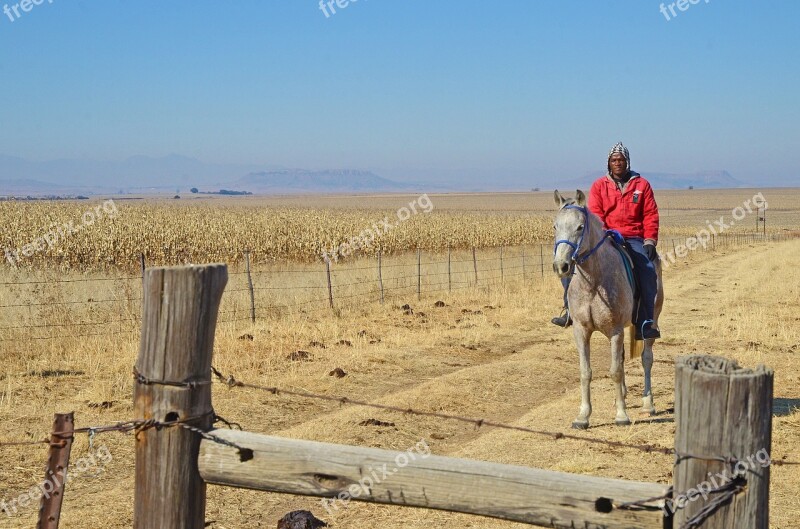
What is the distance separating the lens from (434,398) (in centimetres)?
978

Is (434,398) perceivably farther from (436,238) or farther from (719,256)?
(719,256)

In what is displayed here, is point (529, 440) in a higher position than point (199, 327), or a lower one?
lower

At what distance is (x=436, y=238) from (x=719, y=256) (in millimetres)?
13175

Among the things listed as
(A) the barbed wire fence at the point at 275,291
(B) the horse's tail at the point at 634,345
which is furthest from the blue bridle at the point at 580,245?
(A) the barbed wire fence at the point at 275,291

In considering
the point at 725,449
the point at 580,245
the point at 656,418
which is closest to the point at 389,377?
the point at 656,418

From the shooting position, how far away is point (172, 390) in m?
3.14

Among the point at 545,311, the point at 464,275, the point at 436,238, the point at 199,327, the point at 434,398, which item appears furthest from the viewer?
the point at 436,238

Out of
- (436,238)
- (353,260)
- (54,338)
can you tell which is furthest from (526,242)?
(54,338)

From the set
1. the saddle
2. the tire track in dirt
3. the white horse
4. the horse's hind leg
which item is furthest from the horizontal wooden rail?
the saddle

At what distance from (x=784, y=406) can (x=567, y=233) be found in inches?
142

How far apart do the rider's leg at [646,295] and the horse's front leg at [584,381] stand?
2.04 ft

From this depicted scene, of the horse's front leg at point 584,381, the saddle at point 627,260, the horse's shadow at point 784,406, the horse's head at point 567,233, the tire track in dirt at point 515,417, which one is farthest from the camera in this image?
the horse's shadow at point 784,406

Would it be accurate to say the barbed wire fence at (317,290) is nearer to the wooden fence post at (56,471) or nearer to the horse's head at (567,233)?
the wooden fence post at (56,471)

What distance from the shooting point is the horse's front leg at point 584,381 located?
8375mm
